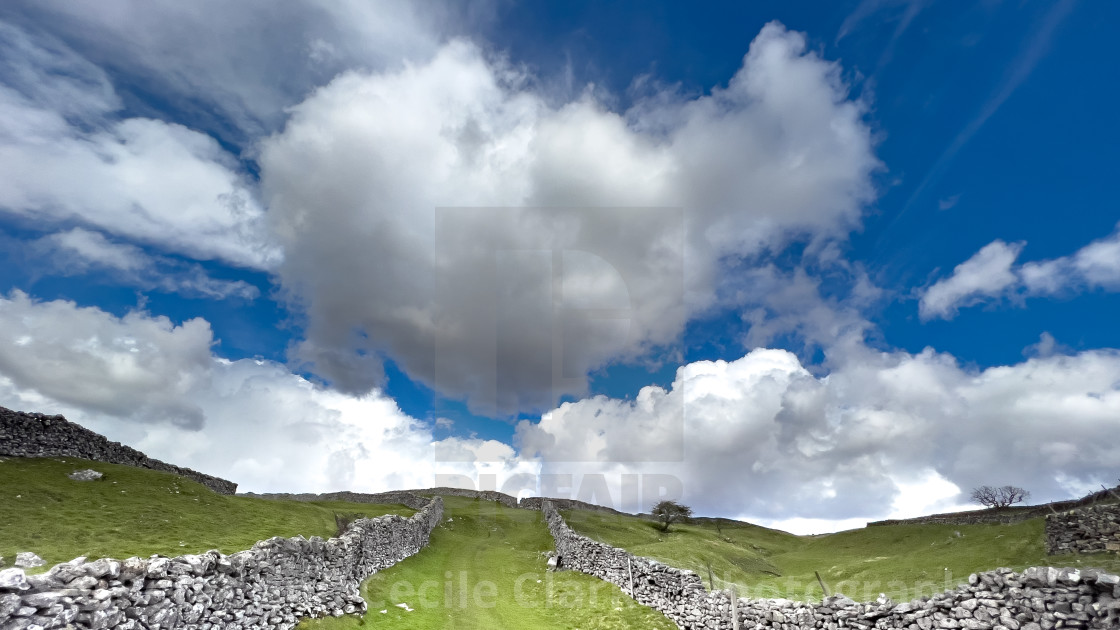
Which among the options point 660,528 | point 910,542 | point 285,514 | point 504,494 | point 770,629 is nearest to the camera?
point 770,629

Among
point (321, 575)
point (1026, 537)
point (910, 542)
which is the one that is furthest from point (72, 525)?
point (910, 542)

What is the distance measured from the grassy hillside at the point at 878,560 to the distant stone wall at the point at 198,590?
1825 centimetres

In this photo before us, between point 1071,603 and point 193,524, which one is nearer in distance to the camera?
point 1071,603

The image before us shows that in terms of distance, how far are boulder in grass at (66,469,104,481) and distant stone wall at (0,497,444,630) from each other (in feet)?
54.1

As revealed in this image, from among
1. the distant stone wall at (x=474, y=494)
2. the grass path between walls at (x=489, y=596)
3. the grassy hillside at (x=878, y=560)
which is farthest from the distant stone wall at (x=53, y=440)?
the distant stone wall at (x=474, y=494)

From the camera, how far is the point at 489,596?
25406 mm

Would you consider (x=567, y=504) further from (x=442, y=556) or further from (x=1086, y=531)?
(x=1086, y=531)

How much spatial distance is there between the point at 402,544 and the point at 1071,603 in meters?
32.5

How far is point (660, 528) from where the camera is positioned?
58.3 metres

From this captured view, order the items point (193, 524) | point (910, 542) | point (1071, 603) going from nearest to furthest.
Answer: point (1071, 603) → point (193, 524) → point (910, 542)

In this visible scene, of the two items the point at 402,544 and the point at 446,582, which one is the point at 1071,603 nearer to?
the point at 446,582

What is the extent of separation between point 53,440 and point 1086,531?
6191cm

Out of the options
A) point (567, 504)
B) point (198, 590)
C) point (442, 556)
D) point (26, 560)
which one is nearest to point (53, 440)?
point (442, 556)

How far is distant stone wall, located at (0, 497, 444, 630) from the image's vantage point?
8.51m
